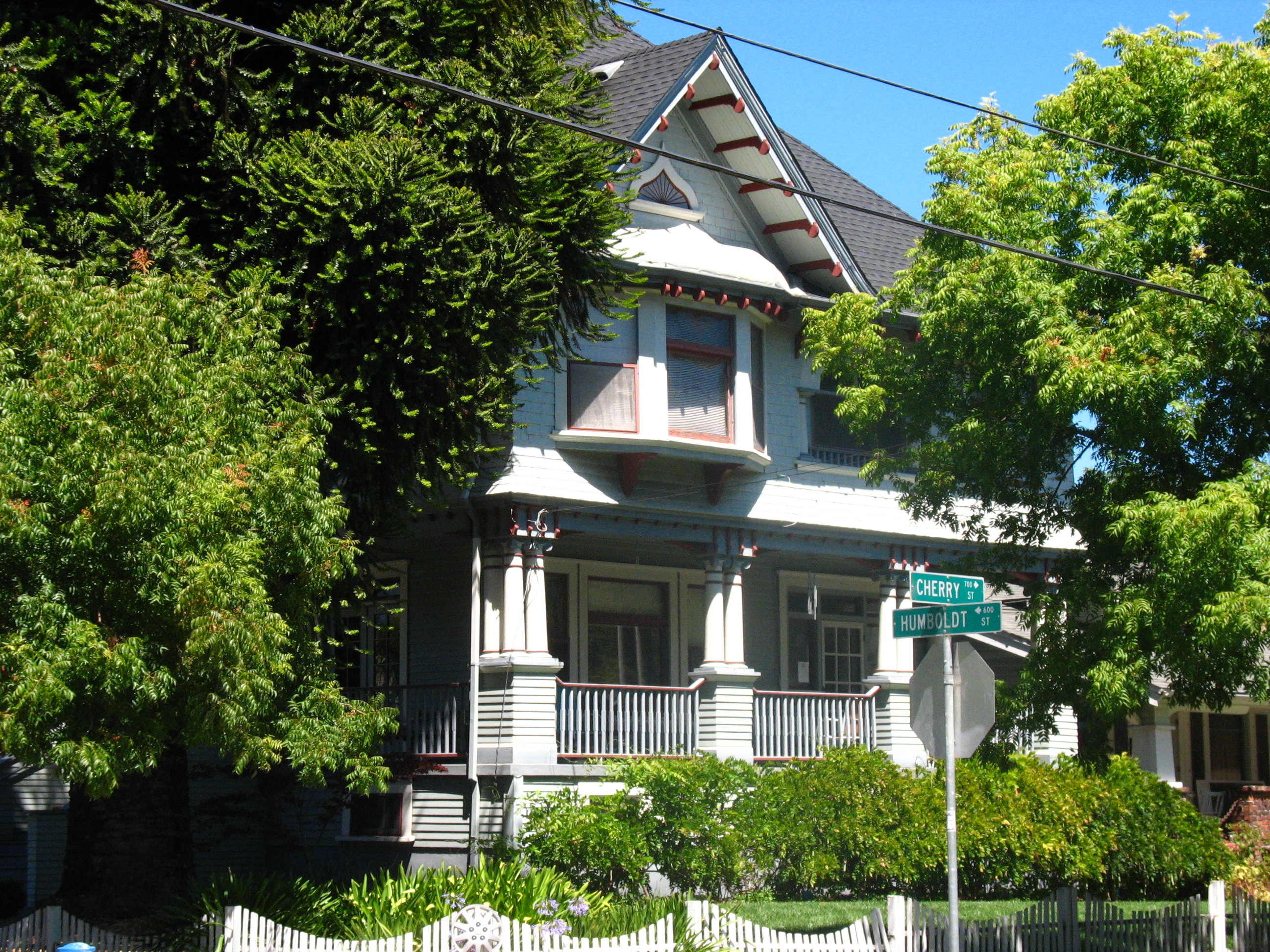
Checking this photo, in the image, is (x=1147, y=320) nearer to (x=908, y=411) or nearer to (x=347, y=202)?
(x=908, y=411)

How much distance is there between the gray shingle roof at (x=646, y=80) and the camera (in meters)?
21.6

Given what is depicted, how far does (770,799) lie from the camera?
1877cm

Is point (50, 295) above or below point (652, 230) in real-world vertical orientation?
below

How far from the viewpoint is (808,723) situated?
22.5m

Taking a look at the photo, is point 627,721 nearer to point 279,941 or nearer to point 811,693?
point 811,693

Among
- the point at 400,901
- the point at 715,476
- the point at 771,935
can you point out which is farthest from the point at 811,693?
the point at 400,901

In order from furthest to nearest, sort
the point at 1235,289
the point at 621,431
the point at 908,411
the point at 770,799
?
the point at 621,431, the point at 770,799, the point at 908,411, the point at 1235,289

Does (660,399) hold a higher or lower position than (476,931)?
higher

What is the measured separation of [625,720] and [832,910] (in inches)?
161

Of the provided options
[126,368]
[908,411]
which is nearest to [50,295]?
[126,368]

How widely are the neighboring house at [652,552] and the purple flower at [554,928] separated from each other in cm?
647

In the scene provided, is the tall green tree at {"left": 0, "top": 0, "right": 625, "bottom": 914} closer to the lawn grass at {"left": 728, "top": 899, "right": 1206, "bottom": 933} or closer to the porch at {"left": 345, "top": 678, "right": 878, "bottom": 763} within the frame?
the porch at {"left": 345, "top": 678, "right": 878, "bottom": 763}

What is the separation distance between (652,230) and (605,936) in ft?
37.8

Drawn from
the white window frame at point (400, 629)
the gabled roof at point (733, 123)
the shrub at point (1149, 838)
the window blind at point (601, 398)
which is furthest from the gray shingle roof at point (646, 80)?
the shrub at point (1149, 838)
